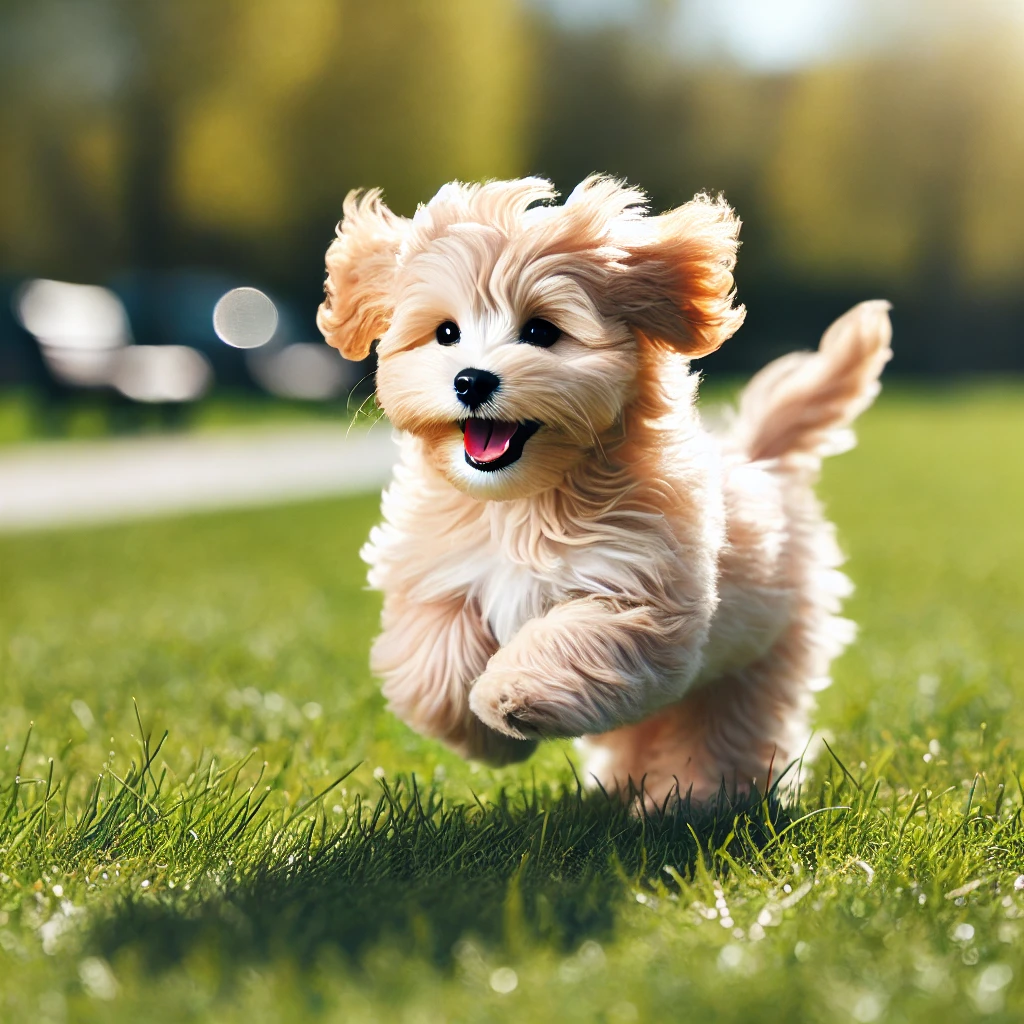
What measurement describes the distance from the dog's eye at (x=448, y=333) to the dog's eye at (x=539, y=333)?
15cm

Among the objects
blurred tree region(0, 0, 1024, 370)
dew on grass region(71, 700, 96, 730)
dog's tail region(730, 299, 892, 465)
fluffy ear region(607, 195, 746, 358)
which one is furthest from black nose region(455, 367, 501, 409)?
blurred tree region(0, 0, 1024, 370)

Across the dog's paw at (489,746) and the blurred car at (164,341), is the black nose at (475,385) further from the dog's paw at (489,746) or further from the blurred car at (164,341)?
the blurred car at (164,341)

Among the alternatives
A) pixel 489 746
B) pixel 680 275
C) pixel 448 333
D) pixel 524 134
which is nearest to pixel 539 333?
pixel 448 333

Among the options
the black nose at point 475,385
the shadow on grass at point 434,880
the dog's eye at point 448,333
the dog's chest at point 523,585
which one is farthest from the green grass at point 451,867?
the dog's eye at point 448,333

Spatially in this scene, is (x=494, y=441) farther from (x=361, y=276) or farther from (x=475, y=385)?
(x=361, y=276)

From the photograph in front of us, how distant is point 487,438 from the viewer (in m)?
2.92

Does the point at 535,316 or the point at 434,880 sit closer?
→ the point at 434,880

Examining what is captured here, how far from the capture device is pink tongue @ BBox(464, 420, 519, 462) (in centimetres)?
290

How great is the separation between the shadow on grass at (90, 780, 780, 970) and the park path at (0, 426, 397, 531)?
8.06 metres

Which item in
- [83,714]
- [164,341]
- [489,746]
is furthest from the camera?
[164,341]

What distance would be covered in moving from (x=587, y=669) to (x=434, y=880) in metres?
0.53

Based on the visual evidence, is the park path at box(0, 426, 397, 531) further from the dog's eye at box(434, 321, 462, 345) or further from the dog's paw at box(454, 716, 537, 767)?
the dog's eye at box(434, 321, 462, 345)

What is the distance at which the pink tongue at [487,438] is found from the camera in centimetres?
290

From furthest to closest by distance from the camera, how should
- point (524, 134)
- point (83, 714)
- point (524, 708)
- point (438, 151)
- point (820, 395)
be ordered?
point (524, 134), point (438, 151), point (83, 714), point (820, 395), point (524, 708)
